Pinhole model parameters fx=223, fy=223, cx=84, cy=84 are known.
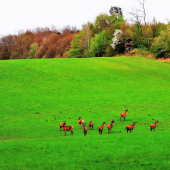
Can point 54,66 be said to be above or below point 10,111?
above

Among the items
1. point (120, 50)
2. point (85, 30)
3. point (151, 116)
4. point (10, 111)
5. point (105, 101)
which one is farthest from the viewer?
point (85, 30)

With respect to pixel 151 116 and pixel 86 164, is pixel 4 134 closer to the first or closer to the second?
pixel 86 164

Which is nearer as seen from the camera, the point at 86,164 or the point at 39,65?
the point at 86,164

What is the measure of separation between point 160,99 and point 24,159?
2666 cm

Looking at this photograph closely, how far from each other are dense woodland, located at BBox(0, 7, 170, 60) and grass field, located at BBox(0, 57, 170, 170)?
753 inches

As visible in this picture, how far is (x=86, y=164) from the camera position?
972 centimetres

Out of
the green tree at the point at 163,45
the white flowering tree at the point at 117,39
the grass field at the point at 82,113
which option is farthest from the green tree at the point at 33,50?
the grass field at the point at 82,113

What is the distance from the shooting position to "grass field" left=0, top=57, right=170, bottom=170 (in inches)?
411

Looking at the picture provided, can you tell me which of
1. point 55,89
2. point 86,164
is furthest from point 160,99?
point 86,164

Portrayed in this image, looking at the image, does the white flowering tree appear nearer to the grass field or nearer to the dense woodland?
the dense woodland

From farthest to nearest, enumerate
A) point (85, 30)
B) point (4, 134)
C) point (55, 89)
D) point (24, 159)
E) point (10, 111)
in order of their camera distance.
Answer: point (85, 30) → point (55, 89) → point (10, 111) → point (4, 134) → point (24, 159)

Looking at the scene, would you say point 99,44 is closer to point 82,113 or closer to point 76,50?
point 76,50

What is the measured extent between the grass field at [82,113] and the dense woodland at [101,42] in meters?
19.1

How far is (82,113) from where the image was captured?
2606 centimetres
